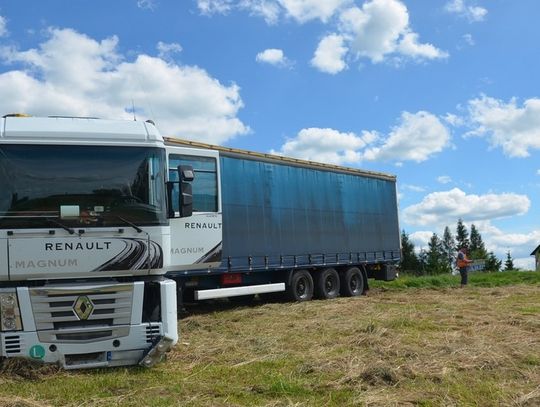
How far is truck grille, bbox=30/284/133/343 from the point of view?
6.54 m

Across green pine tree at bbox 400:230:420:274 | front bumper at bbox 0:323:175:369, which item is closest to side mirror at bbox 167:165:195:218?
front bumper at bbox 0:323:175:369

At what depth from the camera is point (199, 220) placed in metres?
10.5

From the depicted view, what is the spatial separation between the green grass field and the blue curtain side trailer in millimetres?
Answer: 2232

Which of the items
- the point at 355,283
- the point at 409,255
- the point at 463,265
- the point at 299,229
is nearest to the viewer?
the point at 299,229

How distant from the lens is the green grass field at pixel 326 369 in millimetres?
5512

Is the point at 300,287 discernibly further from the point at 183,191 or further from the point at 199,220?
the point at 183,191

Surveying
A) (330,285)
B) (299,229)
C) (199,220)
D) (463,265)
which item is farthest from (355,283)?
Result: (199,220)

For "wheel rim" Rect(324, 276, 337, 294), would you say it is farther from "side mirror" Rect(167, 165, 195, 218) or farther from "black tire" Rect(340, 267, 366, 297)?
"side mirror" Rect(167, 165, 195, 218)

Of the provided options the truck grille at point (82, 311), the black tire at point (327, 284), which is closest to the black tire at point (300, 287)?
the black tire at point (327, 284)

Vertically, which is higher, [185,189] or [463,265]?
[185,189]

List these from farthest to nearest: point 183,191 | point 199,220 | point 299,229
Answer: point 299,229
point 199,220
point 183,191

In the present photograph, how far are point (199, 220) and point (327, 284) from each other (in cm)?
595

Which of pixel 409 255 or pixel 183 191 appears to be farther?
pixel 409 255

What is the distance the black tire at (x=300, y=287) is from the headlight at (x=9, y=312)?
8357 millimetres
